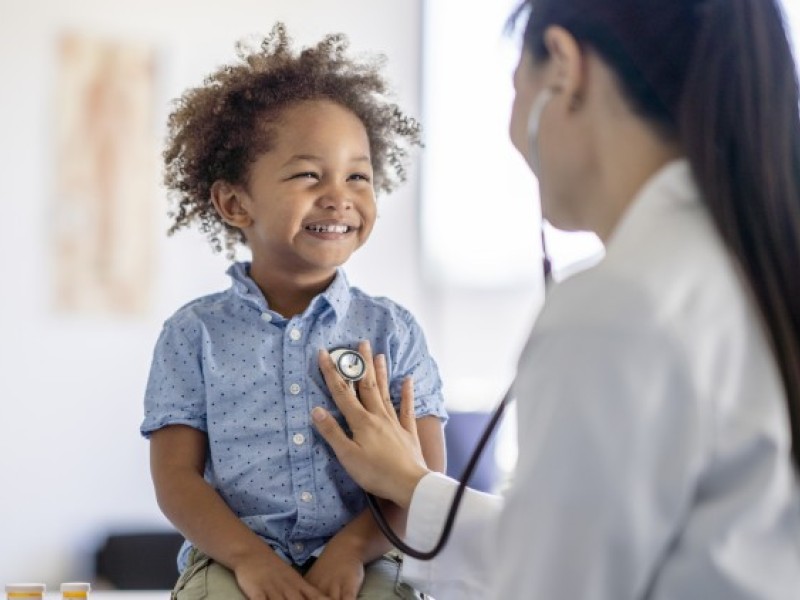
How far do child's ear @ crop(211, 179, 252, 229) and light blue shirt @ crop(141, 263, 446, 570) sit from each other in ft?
0.36

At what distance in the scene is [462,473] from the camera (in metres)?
1.37

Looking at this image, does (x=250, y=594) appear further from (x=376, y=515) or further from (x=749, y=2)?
(x=749, y=2)

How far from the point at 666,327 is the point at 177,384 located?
1.03m

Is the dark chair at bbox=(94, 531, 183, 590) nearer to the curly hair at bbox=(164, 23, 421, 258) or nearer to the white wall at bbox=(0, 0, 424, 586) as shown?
the white wall at bbox=(0, 0, 424, 586)

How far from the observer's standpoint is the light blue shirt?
1820 mm

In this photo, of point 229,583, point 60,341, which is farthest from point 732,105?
point 60,341

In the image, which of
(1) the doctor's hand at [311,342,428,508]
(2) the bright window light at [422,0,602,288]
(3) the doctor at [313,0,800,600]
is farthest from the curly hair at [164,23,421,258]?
(2) the bright window light at [422,0,602,288]

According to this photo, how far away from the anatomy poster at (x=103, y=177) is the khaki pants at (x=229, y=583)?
10.2 feet

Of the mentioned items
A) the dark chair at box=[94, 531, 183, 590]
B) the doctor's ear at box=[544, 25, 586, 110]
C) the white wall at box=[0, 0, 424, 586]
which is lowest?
the dark chair at box=[94, 531, 183, 590]

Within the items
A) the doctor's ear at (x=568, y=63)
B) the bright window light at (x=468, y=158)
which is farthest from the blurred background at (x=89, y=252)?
the doctor's ear at (x=568, y=63)

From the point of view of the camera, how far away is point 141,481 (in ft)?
16.2

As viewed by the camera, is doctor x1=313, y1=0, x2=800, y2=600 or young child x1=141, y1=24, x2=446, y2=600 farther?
young child x1=141, y1=24, x2=446, y2=600

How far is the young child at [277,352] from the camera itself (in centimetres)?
179

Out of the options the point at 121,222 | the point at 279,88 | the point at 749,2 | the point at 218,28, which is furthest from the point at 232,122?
the point at 218,28
